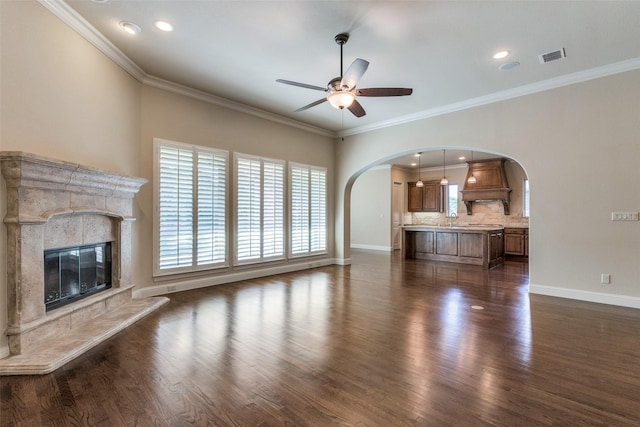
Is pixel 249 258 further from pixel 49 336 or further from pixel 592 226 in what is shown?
pixel 592 226

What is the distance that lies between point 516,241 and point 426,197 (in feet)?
11.3

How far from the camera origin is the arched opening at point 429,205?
9453mm

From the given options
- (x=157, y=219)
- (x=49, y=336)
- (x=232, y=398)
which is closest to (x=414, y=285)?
(x=232, y=398)

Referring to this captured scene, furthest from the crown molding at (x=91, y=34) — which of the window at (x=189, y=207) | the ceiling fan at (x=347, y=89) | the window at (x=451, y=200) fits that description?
the window at (x=451, y=200)

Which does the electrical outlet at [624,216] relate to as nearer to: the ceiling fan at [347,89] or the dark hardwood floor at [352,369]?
the dark hardwood floor at [352,369]

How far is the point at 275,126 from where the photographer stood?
647 cm

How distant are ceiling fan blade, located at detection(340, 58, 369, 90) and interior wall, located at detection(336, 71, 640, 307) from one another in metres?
3.40

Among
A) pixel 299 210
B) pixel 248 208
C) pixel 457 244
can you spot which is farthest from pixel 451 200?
pixel 248 208

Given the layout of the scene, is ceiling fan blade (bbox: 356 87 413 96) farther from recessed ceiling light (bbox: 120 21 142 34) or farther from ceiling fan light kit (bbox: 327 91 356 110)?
recessed ceiling light (bbox: 120 21 142 34)

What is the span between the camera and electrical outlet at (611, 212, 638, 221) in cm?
412

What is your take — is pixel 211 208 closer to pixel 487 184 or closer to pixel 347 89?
pixel 347 89

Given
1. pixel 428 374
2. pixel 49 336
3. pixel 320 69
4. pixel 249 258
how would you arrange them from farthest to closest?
pixel 249 258
pixel 320 69
pixel 49 336
pixel 428 374

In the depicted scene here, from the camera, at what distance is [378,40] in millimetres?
3594

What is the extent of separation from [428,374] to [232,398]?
1531 mm
